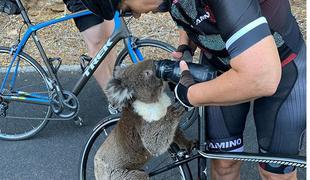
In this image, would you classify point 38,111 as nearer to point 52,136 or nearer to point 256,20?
point 52,136

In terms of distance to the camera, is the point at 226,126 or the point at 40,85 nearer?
the point at 226,126

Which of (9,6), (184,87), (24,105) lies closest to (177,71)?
(184,87)

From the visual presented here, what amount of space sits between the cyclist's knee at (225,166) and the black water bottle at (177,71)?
0.78 m

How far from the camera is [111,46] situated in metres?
4.32

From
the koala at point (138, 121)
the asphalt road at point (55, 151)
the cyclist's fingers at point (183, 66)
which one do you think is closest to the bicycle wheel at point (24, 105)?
the asphalt road at point (55, 151)

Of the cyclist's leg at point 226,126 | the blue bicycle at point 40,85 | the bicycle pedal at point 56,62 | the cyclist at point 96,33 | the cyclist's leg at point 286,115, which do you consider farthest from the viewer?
the bicycle pedal at point 56,62

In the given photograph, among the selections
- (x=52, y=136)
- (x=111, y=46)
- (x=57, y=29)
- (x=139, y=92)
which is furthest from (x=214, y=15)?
(x=57, y=29)

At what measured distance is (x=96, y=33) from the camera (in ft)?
15.0

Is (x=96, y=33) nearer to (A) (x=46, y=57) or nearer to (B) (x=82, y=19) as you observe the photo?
(B) (x=82, y=19)

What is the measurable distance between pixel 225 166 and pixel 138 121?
62 cm

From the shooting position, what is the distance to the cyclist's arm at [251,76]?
6.42ft

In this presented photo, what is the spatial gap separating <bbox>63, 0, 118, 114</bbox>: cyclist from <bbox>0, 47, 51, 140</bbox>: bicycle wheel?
1.68 feet

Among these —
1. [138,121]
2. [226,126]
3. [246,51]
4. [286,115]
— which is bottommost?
[138,121]

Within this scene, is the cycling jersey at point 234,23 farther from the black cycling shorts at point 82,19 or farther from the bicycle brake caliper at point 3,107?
the bicycle brake caliper at point 3,107
